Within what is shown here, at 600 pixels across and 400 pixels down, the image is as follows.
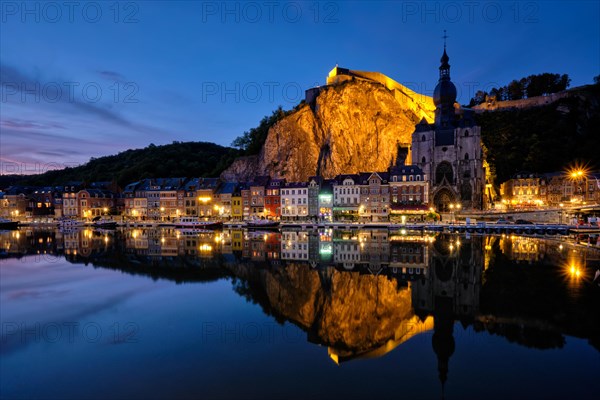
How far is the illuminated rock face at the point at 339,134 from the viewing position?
63.2 m

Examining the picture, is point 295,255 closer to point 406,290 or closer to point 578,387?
point 406,290

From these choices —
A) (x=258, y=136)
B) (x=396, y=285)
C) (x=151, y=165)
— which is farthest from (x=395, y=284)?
(x=151, y=165)

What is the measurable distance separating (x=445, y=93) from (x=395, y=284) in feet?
174

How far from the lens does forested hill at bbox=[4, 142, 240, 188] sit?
82.8 metres

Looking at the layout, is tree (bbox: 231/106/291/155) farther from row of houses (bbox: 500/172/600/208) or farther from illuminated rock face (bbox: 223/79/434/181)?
row of houses (bbox: 500/172/600/208)

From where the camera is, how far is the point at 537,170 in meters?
59.9

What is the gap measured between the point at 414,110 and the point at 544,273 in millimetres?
64502

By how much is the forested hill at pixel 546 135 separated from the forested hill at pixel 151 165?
173 ft

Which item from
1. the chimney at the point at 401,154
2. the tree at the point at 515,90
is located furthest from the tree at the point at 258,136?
the tree at the point at 515,90

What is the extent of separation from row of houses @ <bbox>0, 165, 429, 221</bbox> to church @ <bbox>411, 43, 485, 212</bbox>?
3834 mm

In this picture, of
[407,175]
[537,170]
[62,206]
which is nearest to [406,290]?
[407,175]

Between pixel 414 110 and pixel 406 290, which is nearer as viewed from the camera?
pixel 406 290

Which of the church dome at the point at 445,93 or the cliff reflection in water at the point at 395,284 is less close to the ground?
the church dome at the point at 445,93

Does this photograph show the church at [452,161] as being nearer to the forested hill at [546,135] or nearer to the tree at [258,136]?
the forested hill at [546,135]
